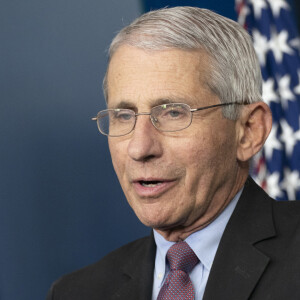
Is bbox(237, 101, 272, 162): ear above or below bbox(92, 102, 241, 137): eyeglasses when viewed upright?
below

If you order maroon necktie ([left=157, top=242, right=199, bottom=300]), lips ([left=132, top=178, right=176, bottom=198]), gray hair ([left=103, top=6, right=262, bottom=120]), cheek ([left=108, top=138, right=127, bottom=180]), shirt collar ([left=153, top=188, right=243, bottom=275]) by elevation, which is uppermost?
gray hair ([left=103, top=6, right=262, bottom=120])

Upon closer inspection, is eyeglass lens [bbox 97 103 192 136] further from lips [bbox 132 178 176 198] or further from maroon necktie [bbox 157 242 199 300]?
maroon necktie [bbox 157 242 199 300]

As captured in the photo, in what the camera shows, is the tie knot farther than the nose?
Yes

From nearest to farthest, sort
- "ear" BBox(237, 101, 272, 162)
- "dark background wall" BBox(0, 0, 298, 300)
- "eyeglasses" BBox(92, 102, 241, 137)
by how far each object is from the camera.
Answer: "eyeglasses" BBox(92, 102, 241, 137) → "ear" BBox(237, 101, 272, 162) → "dark background wall" BBox(0, 0, 298, 300)

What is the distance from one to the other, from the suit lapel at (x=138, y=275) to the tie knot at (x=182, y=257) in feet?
0.50

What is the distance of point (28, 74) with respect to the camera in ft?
10.2

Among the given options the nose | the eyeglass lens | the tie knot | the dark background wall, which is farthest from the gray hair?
the dark background wall

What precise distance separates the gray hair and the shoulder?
678 mm

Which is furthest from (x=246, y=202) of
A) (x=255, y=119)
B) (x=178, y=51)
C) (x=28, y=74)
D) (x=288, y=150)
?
(x=28, y=74)

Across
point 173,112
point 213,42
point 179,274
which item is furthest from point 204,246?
point 213,42

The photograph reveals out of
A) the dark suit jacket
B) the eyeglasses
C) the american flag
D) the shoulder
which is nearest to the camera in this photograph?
the dark suit jacket

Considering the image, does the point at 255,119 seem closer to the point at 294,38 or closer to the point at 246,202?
the point at 246,202

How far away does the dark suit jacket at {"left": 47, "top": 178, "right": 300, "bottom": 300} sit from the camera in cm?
190

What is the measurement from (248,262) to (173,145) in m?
0.46
